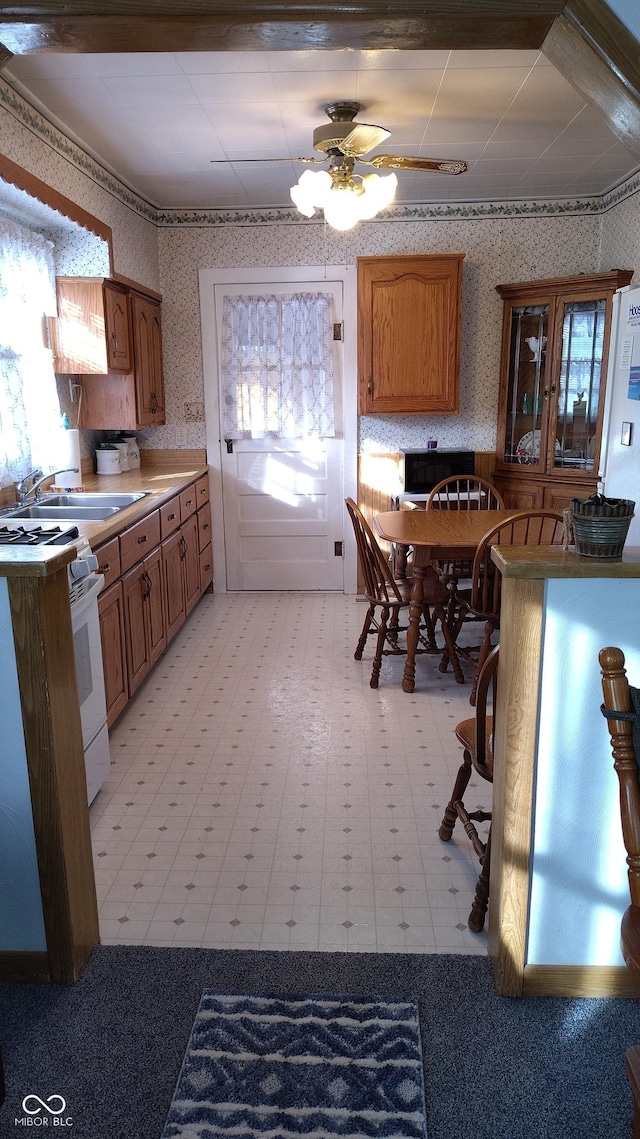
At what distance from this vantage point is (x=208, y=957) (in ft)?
6.68

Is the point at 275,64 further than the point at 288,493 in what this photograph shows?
No

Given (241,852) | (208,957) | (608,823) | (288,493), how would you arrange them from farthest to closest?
(288,493)
(241,852)
(208,957)
(608,823)

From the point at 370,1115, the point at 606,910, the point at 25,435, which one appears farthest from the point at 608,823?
the point at 25,435

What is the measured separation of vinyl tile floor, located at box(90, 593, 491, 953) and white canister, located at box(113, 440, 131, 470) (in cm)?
136

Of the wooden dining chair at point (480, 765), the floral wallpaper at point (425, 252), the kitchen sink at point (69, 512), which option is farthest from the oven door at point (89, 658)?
the floral wallpaper at point (425, 252)

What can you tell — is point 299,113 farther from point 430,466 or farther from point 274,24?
point 430,466

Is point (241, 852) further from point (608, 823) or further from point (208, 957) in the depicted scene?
point (608, 823)

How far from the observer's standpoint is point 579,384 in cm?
491

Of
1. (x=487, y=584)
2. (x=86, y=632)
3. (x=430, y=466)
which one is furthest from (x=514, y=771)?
(x=430, y=466)

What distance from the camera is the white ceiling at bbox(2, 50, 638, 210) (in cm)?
290

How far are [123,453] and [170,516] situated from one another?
3.19 ft

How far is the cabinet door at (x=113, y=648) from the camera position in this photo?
3230 mm

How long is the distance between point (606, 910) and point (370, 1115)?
0.68 m

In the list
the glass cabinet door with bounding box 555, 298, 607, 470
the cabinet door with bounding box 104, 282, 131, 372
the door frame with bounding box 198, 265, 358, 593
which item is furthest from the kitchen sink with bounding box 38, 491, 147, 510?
the glass cabinet door with bounding box 555, 298, 607, 470
